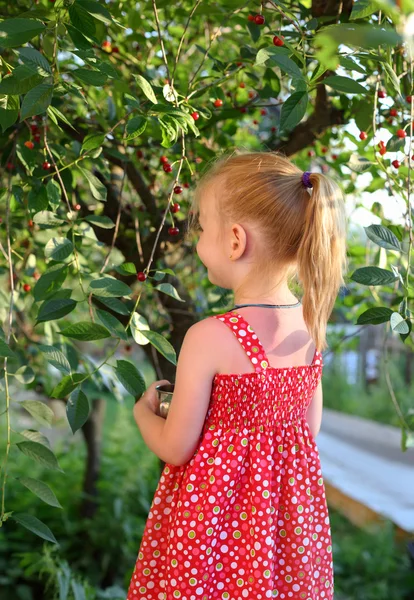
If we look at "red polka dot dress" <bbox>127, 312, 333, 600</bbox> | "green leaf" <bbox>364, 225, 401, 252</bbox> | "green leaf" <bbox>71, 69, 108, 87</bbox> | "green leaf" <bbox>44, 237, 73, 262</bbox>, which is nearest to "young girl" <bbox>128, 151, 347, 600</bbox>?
"red polka dot dress" <bbox>127, 312, 333, 600</bbox>

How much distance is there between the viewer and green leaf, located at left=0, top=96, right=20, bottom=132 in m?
1.04

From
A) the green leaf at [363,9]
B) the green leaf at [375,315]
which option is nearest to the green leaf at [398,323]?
the green leaf at [375,315]

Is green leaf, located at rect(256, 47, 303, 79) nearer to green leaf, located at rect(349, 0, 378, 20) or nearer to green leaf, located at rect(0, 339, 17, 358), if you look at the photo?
green leaf, located at rect(349, 0, 378, 20)

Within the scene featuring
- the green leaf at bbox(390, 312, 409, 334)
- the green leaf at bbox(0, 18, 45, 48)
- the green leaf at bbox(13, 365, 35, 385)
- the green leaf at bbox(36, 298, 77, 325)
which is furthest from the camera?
the green leaf at bbox(13, 365, 35, 385)

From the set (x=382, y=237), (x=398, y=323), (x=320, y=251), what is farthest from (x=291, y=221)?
(x=398, y=323)

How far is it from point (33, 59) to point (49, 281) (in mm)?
384

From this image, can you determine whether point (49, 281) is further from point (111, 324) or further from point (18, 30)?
point (18, 30)

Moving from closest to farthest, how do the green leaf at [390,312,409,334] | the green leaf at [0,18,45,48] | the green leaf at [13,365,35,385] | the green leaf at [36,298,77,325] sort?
the green leaf at [0,18,45,48], the green leaf at [390,312,409,334], the green leaf at [36,298,77,325], the green leaf at [13,365,35,385]

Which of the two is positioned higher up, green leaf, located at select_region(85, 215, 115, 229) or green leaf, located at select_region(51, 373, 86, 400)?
green leaf, located at select_region(85, 215, 115, 229)

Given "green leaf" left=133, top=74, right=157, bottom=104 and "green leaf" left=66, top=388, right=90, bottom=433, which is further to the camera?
"green leaf" left=66, top=388, right=90, bottom=433

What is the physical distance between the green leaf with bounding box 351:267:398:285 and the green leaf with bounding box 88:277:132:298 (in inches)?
13.5

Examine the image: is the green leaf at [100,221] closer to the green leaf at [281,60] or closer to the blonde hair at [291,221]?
the blonde hair at [291,221]

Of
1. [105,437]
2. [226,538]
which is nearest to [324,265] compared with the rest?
[226,538]

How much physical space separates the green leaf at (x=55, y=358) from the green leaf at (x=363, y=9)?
64cm
